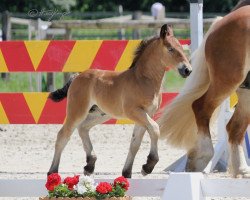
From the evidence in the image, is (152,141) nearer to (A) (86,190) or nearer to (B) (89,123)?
(B) (89,123)

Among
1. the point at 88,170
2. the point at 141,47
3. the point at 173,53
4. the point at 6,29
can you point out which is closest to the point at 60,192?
the point at 173,53

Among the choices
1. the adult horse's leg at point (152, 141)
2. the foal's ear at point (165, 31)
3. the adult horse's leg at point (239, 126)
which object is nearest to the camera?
the adult horse's leg at point (239, 126)

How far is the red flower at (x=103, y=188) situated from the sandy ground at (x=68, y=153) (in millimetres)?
2056

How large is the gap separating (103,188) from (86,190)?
0.12 metres

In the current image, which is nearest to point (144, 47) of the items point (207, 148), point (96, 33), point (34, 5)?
point (207, 148)

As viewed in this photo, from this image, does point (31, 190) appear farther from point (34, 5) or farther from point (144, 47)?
point (34, 5)

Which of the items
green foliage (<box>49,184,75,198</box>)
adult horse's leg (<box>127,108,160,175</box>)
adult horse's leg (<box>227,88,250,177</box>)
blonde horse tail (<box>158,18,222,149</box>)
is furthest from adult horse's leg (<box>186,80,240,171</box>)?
green foliage (<box>49,184,75,198</box>)

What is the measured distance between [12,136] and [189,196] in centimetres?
671

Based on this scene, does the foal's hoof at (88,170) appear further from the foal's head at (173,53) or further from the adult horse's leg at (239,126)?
the adult horse's leg at (239,126)

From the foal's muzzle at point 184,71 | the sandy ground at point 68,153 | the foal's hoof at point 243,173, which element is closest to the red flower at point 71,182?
the foal's hoof at point 243,173

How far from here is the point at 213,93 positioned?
7.07 m

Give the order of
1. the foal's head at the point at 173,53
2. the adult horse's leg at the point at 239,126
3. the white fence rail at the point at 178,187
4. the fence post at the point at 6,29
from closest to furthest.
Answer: the white fence rail at the point at 178,187, the adult horse's leg at the point at 239,126, the foal's head at the point at 173,53, the fence post at the point at 6,29

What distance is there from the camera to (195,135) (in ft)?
24.8

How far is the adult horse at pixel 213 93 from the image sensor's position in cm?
694
